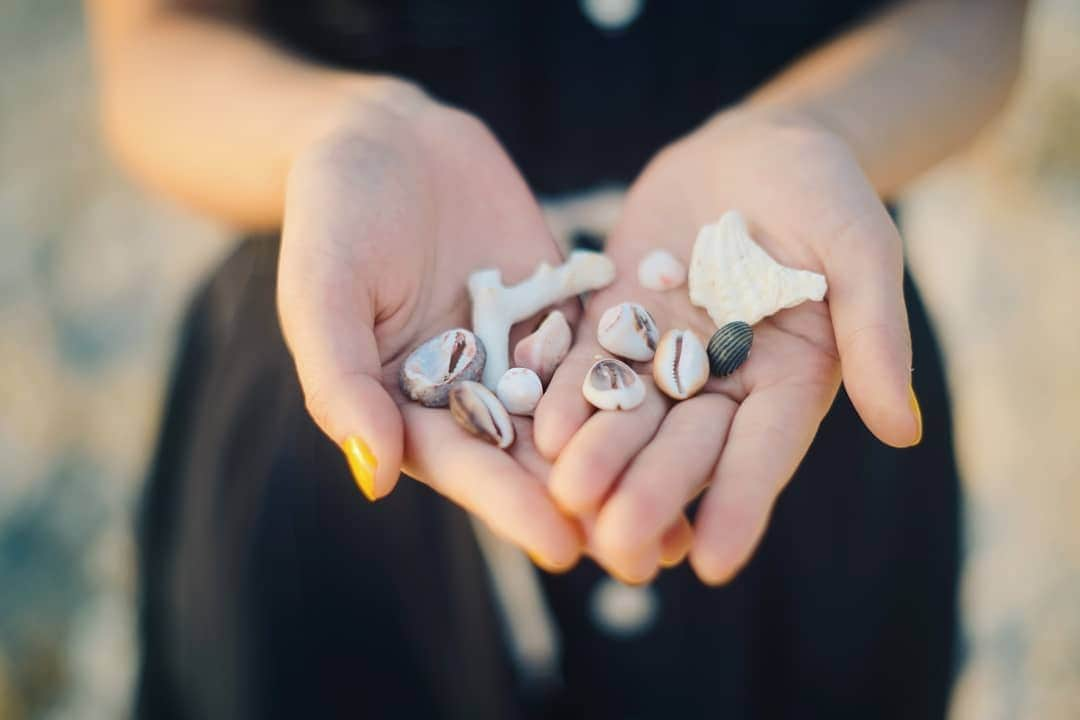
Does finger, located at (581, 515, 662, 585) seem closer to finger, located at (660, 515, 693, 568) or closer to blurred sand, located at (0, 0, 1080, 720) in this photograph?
finger, located at (660, 515, 693, 568)

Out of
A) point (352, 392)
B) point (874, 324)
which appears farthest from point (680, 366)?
point (352, 392)

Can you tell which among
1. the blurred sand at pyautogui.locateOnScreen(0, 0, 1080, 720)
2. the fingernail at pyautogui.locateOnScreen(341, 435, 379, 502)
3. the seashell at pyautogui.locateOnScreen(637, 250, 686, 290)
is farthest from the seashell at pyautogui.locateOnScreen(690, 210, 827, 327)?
the blurred sand at pyautogui.locateOnScreen(0, 0, 1080, 720)

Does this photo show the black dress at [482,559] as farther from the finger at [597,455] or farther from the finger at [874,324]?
the finger at [597,455]

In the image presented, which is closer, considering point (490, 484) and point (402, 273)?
point (490, 484)

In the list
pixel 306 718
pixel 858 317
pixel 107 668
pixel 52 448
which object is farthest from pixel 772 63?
pixel 52 448

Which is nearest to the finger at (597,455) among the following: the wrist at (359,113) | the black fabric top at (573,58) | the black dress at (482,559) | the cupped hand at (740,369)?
the cupped hand at (740,369)

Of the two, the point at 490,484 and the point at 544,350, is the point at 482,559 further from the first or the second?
the point at 490,484

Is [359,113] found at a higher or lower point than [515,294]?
higher
